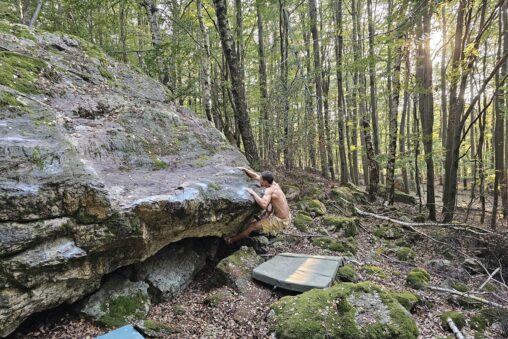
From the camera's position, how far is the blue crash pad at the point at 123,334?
3432 millimetres

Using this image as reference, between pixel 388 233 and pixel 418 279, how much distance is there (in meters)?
2.87

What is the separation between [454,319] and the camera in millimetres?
4484

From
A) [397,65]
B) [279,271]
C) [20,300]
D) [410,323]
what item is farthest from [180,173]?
[397,65]

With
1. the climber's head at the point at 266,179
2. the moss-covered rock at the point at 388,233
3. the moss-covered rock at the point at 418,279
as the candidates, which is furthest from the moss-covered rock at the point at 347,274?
the moss-covered rock at the point at 388,233

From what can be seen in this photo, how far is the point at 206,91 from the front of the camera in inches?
416

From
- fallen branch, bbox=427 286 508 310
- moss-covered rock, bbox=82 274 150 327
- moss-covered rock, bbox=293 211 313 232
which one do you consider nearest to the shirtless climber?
moss-covered rock, bbox=293 211 313 232

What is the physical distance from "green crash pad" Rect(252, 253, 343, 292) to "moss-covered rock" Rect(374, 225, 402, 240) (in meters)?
3.22

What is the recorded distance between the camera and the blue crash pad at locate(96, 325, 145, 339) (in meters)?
3.43

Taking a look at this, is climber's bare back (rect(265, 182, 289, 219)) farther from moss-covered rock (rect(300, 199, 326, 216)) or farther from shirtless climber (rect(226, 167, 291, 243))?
moss-covered rock (rect(300, 199, 326, 216))

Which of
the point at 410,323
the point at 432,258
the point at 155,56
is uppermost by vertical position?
the point at 155,56

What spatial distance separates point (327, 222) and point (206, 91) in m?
5.88

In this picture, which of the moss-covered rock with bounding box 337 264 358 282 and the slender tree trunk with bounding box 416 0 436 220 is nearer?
the moss-covered rock with bounding box 337 264 358 282

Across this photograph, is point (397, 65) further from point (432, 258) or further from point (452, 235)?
point (432, 258)

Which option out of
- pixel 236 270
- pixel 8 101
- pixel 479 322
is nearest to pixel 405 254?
pixel 479 322
